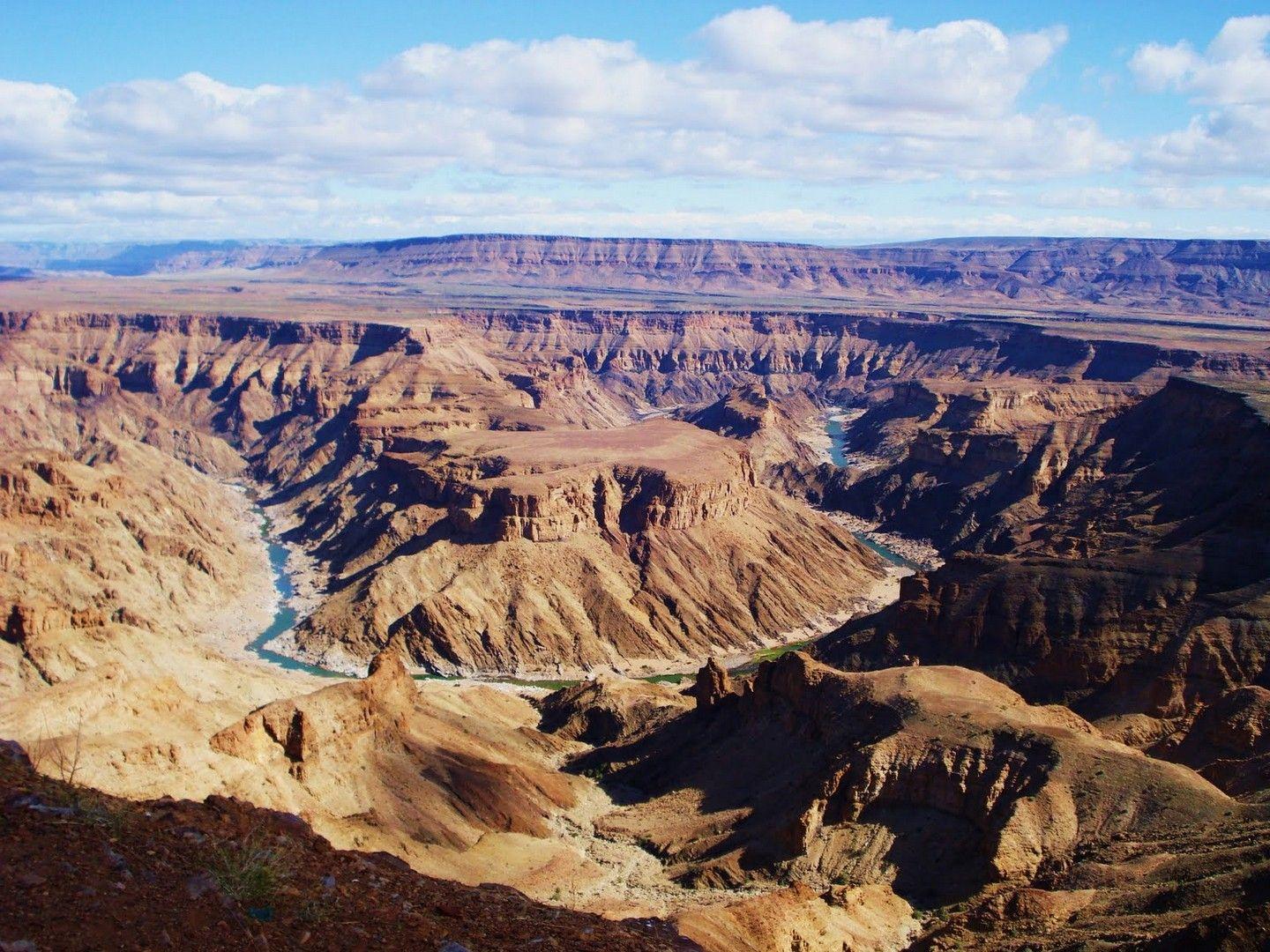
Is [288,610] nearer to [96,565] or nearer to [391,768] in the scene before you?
[96,565]

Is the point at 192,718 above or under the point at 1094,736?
under

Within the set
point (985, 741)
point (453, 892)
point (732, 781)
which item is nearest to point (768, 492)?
point (732, 781)

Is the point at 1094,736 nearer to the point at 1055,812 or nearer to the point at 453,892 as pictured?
the point at 1055,812

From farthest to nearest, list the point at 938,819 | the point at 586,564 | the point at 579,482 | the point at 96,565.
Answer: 1. the point at 579,482
2. the point at 586,564
3. the point at 96,565
4. the point at 938,819

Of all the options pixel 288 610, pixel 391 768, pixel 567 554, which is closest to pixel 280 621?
pixel 288 610

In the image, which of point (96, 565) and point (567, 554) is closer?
point (96, 565)

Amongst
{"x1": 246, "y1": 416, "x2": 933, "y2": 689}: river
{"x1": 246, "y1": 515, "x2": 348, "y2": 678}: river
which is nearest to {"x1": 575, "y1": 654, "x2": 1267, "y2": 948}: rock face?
{"x1": 246, "y1": 416, "x2": 933, "y2": 689}: river
